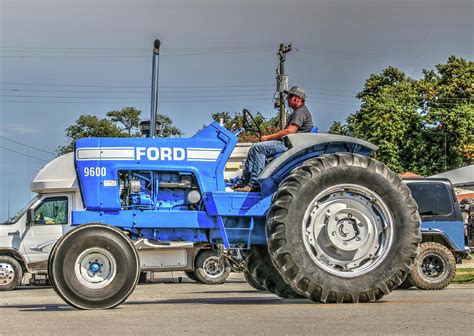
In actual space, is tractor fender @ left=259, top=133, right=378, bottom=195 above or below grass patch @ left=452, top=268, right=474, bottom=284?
above

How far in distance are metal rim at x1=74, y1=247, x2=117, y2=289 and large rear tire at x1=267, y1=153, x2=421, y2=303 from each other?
1741 millimetres

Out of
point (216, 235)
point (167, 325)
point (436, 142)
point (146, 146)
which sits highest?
point (436, 142)

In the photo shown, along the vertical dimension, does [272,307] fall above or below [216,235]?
below

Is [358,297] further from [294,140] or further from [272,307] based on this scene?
[294,140]

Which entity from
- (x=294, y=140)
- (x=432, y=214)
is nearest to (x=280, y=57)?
(x=432, y=214)

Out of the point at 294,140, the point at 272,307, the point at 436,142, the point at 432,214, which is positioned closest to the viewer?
the point at 272,307

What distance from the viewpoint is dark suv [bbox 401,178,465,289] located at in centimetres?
1753

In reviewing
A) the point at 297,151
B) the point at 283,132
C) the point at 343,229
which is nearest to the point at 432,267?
the point at 283,132

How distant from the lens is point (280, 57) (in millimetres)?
44219

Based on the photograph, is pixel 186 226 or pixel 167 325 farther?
pixel 186 226

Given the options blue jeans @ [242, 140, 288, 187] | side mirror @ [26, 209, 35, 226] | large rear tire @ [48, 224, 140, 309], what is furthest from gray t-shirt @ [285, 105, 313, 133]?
side mirror @ [26, 209, 35, 226]

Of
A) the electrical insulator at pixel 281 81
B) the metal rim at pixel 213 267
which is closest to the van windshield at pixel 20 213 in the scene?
the metal rim at pixel 213 267

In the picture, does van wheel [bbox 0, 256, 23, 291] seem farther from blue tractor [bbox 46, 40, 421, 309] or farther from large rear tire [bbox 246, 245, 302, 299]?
blue tractor [bbox 46, 40, 421, 309]

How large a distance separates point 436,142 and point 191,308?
159ft
